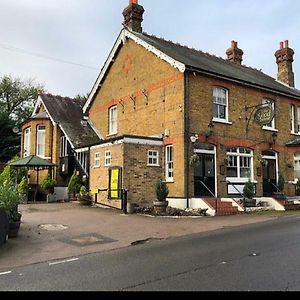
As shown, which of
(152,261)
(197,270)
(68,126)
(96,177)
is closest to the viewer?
(197,270)

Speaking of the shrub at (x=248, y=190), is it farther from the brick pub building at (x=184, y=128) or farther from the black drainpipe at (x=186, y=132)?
the black drainpipe at (x=186, y=132)

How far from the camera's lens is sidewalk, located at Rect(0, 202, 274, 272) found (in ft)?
31.5

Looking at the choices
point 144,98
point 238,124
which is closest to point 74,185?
point 144,98

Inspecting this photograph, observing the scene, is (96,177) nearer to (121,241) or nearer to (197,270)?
(121,241)

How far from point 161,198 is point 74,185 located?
822 cm

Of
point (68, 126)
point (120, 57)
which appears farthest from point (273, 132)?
point (68, 126)

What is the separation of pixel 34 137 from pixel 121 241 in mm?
19666

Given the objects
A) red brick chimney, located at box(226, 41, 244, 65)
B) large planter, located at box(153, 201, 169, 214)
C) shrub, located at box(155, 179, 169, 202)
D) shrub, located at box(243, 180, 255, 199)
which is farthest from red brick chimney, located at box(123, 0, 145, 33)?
large planter, located at box(153, 201, 169, 214)

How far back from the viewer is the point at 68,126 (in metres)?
28.3

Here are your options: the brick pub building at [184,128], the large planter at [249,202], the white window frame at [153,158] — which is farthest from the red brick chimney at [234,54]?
the large planter at [249,202]

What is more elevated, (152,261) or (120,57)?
(120,57)

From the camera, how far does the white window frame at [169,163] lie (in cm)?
2036

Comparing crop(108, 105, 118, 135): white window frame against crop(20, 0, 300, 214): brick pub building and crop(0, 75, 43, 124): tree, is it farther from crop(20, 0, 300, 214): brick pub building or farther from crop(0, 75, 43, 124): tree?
crop(0, 75, 43, 124): tree

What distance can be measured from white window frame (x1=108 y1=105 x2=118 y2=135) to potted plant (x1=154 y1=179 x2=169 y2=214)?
8.29m
